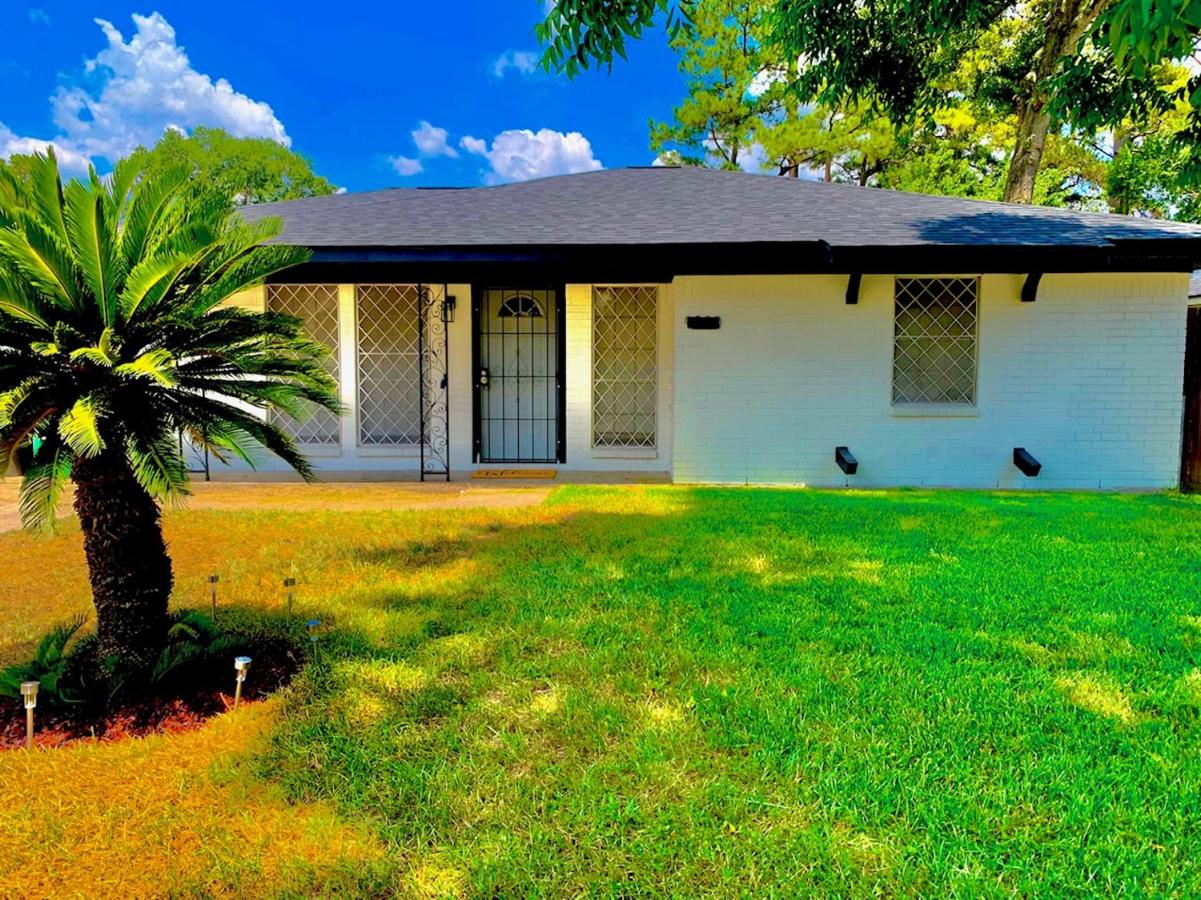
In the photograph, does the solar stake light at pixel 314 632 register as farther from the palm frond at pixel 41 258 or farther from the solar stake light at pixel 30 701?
the palm frond at pixel 41 258

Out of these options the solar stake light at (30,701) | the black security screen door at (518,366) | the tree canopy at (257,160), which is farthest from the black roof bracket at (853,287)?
the tree canopy at (257,160)

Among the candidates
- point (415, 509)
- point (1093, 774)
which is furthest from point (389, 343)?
point (1093, 774)

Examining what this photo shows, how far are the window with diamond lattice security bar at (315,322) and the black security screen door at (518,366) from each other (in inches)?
72.4

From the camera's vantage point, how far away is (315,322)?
356 inches

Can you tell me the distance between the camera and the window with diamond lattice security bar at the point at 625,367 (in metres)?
8.57

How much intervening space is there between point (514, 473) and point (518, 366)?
5.37 ft

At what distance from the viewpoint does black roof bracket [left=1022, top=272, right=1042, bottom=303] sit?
703 cm

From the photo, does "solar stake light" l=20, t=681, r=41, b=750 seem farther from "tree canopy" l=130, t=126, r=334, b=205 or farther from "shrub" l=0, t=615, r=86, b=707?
"tree canopy" l=130, t=126, r=334, b=205

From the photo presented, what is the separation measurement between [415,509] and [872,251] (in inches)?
198

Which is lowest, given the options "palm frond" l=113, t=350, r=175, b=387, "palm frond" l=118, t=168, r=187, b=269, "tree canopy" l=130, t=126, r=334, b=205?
"palm frond" l=113, t=350, r=175, b=387

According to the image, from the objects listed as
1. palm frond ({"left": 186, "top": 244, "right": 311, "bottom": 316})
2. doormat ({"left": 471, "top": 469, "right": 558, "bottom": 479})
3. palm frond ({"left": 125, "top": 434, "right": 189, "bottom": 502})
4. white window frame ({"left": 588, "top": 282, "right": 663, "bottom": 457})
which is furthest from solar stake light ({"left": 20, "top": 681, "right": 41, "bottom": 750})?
white window frame ({"left": 588, "top": 282, "right": 663, "bottom": 457})

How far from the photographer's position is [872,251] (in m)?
6.78

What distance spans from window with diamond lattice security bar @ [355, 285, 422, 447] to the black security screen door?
89 centimetres

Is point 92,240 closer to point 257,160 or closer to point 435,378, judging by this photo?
point 435,378
